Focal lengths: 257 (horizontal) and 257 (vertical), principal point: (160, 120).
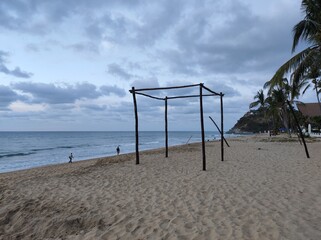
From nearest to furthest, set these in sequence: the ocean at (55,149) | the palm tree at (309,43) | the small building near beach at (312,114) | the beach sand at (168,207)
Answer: the beach sand at (168,207) < the palm tree at (309,43) < the ocean at (55,149) < the small building near beach at (312,114)

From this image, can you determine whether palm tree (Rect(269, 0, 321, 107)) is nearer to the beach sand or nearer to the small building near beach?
the beach sand

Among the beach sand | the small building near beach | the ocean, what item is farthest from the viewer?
the small building near beach

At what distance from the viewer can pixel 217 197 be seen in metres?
5.34

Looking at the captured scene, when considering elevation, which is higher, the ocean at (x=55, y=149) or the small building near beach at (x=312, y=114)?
the small building near beach at (x=312, y=114)

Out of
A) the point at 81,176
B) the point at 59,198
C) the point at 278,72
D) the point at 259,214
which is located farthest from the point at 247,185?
the point at 278,72

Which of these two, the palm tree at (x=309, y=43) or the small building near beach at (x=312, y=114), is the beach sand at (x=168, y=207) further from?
the small building near beach at (x=312, y=114)

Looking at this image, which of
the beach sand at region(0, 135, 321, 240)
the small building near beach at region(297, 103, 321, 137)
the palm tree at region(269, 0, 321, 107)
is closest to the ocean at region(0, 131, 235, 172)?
the beach sand at region(0, 135, 321, 240)

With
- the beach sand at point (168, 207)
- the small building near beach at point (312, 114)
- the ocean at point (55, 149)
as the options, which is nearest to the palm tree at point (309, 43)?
the beach sand at point (168, 207)

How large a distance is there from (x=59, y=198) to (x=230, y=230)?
12.6 feet

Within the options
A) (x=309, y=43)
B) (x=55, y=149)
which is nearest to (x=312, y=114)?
(x=309, y=43)

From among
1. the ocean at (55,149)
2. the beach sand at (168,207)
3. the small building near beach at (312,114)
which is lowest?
the ocean at (55,149)

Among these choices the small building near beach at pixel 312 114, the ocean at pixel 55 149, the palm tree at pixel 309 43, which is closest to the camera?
the palm tree at pixel 309 43

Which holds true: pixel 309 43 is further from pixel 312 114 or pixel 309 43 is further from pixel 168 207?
pixel 312 114

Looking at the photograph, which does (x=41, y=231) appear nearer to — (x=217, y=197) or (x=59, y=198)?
(x=59, y=198)
